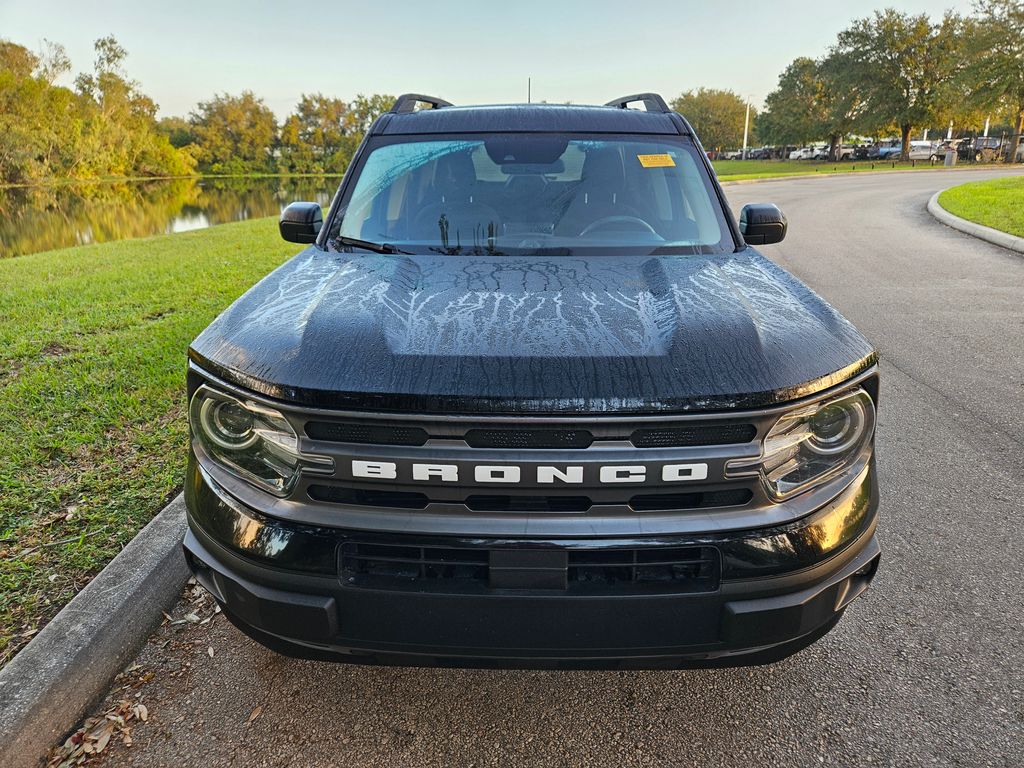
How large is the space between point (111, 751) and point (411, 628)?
1.11 meters

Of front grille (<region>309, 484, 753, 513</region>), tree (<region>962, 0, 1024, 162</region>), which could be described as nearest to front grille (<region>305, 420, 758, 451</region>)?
front grille (<region>309, 484, 753, 513</region>)

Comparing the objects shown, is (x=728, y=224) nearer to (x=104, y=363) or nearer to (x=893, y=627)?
(x=893, y=627)

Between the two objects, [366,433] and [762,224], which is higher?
[762,224]

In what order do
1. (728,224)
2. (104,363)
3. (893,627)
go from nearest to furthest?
(893,627)
(728,224)
(104,363)

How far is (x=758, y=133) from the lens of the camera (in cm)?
7762

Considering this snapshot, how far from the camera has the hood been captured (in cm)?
165

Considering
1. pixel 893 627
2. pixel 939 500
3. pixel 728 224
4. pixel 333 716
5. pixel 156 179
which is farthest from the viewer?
pixel 156 179

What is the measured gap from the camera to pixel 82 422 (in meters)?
4.19

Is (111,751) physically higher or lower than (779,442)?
lower

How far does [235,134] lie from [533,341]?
11602 centimetres

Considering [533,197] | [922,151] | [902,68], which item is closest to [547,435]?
[533,197]

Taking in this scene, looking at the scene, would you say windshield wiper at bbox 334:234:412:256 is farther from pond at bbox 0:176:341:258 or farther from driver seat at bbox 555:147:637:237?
pond at bbox 0:176:341:258

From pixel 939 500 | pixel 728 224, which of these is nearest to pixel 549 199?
pixel 728 224

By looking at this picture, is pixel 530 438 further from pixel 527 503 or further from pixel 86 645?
pixel 86 645
